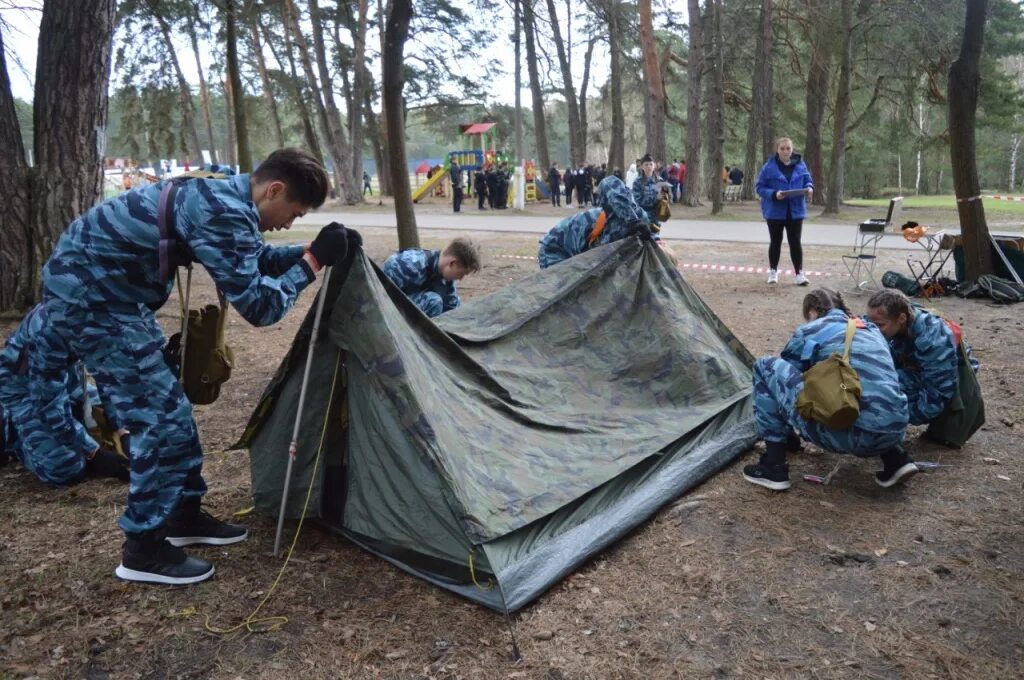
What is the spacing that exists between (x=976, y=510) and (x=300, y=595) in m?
3.01

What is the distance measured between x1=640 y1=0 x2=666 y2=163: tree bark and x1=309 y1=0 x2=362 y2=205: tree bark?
40.0 ft

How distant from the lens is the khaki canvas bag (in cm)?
334

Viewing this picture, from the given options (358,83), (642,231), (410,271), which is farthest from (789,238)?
(358,83)

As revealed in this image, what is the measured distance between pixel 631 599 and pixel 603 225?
3.25 m

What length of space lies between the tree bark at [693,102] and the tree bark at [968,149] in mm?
13527

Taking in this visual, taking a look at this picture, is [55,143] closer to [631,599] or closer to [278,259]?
A: [278,259]

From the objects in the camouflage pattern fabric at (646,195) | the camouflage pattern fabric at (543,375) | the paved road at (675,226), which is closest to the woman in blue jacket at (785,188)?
the camouflage pattern fabric at (646,195)

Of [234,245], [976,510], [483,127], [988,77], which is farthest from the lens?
[483,127]

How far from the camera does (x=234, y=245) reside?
2.73 metres

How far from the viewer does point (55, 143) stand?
21.8 ft

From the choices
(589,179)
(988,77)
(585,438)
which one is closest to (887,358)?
(585,438)

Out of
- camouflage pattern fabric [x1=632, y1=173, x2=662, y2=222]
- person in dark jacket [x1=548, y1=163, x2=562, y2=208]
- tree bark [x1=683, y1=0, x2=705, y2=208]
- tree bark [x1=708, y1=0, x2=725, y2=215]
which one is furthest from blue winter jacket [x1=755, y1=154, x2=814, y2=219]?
person in dark jacket [x1=548, y1=163, x2=562, y2=208]

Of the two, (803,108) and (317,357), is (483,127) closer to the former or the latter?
(803,108)

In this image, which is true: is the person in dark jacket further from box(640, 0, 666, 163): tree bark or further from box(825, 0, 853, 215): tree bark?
box(825, 0, 853, 215): tree bark
